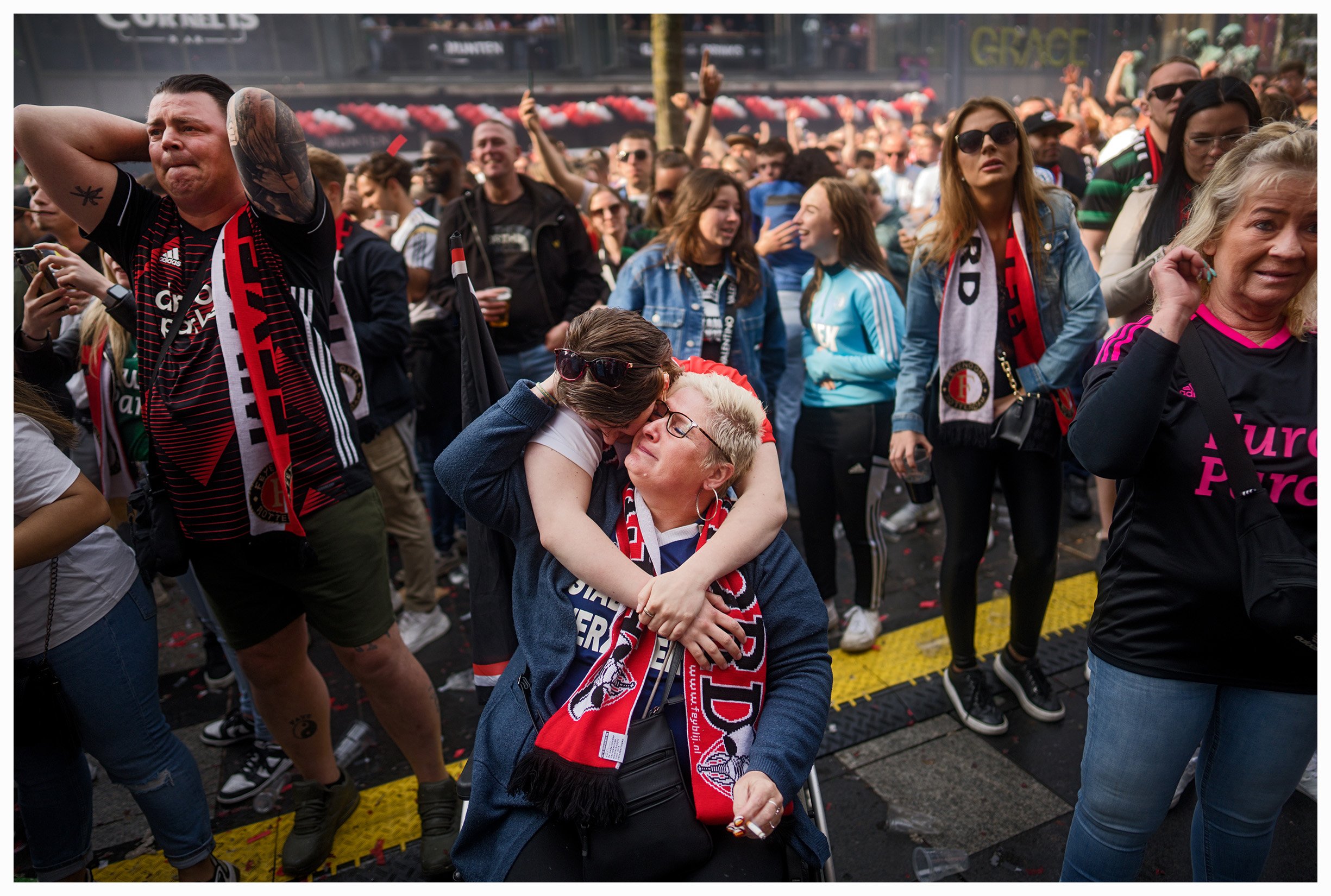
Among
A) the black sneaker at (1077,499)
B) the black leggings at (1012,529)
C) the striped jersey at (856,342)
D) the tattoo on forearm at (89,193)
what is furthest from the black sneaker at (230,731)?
the black sneaker at (1077,499)

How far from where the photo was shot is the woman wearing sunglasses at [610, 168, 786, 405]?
373 centimetres

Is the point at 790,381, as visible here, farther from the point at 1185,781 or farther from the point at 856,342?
the point at 1185,781

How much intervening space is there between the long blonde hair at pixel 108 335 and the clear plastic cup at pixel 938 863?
323 cm

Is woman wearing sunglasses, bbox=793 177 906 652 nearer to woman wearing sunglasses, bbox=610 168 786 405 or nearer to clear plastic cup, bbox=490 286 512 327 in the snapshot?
woman wearing sunglasses, bbox=610 168 786 405

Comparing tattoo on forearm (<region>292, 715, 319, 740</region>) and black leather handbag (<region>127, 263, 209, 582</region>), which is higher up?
black leather handbag (<region>127, 263, 209, 582</region>)

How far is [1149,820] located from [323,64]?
2911 centimetres

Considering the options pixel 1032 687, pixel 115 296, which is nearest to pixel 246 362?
pixel 115 296

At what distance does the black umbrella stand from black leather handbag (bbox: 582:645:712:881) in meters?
0.49

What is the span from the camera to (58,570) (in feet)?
6.88

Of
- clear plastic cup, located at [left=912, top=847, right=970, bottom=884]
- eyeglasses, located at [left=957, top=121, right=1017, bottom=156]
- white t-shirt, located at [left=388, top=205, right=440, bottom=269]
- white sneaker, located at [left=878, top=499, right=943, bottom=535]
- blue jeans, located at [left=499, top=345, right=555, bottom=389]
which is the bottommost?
white sneaker, located at [left=878, top=499, right=943, bottom=535]

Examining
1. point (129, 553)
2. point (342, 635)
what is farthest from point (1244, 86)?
point (129, 553)

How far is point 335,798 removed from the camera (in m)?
2.79

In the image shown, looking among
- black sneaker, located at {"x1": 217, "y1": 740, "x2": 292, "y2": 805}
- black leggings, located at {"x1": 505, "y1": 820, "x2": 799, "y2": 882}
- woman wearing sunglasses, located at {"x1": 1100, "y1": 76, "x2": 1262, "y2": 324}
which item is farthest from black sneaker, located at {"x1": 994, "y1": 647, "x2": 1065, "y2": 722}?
black sneaker, located at {"x1": 217, "y1": 740, "x2": 292, "y2": 805}

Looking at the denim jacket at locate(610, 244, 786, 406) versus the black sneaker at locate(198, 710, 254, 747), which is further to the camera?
the denim jacket at locate(610, 244, 786, 406)
